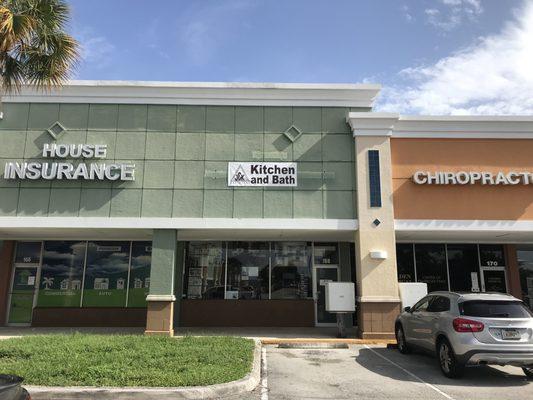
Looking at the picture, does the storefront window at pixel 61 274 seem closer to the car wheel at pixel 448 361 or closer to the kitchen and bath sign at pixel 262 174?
the kitchen and bath sign at pixel 262 174

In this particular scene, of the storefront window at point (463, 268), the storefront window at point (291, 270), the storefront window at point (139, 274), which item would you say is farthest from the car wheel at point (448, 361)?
the storefront window at point (139, 274)

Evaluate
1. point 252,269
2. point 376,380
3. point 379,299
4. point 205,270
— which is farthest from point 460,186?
point 205,270

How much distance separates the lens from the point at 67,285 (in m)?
18.3

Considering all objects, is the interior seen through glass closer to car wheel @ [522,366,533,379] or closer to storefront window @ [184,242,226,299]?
storefront window @ [184,242,226,299]

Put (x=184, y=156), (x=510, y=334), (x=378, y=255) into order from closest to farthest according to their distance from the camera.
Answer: (x=510, y=334) → (x=378, y=255) → (x=184, y=156)

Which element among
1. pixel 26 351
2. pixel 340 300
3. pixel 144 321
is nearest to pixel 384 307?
pixel 340 300

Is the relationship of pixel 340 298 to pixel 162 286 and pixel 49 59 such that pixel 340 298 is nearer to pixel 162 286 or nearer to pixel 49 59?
pixel 162 286

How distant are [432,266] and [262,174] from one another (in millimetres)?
8239

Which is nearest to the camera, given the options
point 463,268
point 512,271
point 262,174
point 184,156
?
point 262,174

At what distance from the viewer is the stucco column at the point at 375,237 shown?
49.2ft

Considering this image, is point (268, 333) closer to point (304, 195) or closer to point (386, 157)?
point (304, 195)

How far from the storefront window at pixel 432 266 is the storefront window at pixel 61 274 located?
13.6 meters

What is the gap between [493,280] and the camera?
18875 millimetres

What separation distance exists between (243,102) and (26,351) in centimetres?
1026
